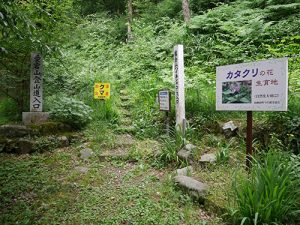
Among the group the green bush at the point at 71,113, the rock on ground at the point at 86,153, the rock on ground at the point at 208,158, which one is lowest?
the rock on ground at the point at 86,153

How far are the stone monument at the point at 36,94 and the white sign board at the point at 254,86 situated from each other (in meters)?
4.40

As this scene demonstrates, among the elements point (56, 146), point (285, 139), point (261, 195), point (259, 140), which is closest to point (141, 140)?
point (56, 146)

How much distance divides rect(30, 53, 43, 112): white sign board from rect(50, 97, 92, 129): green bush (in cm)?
39

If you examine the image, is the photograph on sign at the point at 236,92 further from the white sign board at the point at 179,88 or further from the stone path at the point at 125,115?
the stone path at the point at 125,115

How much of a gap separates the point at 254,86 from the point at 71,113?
169 inches

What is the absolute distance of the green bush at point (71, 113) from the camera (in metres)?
6.41

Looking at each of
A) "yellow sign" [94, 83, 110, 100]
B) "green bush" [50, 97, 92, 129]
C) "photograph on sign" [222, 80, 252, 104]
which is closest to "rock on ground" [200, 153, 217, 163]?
"photograph on sign" [222, 80, 252, 104]

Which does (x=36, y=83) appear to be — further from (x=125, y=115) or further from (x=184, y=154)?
(x=184, y=154)

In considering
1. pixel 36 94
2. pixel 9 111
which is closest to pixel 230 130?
pixel 36 94

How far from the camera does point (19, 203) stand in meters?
3.61

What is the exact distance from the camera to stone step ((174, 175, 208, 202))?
3.54 metres

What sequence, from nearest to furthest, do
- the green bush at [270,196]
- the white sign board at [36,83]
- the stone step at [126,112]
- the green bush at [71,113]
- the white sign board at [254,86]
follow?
the green bush at [270,196], the white sign board at [254,86], the green bush at [71,113], the white sign board at [36,83], the stone step at [126,112]

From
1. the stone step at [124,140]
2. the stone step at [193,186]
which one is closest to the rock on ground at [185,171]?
the stone step at [193,186]

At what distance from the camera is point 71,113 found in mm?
6395
